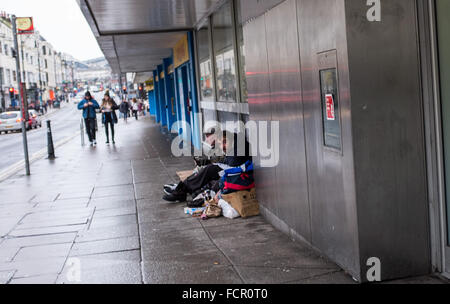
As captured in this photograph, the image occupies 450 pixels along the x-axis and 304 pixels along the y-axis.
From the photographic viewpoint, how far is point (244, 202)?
726 cm

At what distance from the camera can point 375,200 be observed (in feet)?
14.2

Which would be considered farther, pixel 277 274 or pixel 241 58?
pixel 241 58

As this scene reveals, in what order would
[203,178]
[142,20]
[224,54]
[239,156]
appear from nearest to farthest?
[239,156]
[203,178]
[224,54]
[142,20]

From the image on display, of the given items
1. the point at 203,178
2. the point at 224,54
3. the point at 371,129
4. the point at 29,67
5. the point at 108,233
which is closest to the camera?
the point at 371,129

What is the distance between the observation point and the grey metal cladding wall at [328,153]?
4.34 m

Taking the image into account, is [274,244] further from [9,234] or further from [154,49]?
[154,49]

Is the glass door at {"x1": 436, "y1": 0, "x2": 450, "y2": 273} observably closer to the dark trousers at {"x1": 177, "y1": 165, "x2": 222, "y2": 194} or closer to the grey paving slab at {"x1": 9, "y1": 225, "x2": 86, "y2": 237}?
the dark trousers at {"x1": 177, "y1": 165, "x2": 222, "y2": 194}

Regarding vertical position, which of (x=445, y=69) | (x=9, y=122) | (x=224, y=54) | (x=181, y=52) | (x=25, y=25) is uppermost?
(x=25, y=25)

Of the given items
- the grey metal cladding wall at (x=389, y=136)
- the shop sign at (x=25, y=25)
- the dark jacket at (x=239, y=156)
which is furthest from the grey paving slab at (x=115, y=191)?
the grey metal cladding wall at (x=389, y=136)

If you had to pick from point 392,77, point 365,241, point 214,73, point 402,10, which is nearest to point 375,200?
point 365,241

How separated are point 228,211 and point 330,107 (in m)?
2.91

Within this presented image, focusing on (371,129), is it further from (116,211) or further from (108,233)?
(116,211)

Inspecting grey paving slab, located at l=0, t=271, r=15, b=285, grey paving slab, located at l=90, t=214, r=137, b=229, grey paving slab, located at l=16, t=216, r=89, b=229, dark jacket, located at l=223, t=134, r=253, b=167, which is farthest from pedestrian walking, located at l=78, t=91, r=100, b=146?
grey paving slab, located at l=0, t=271, r=15, b=285

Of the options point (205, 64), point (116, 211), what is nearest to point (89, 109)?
point (205, 64)
